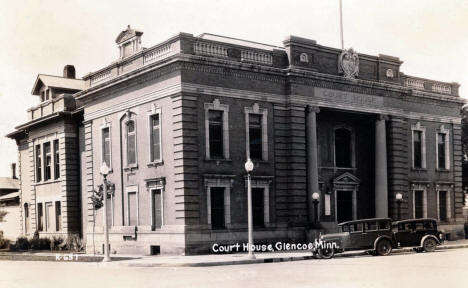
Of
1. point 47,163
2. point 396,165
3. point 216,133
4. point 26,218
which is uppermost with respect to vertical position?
point 216,133

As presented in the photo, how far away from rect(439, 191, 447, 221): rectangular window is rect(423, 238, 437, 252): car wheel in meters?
13.1

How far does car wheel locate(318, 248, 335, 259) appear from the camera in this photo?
26531 millimetres

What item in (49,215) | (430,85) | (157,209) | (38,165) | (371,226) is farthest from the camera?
(38,165)

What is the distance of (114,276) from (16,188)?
1929 inches

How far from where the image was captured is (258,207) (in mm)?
32062

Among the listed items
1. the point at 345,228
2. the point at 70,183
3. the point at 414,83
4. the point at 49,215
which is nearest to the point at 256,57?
the point at 345,228

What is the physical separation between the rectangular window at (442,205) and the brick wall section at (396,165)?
14.6 feet

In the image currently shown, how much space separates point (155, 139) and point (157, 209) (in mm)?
3672

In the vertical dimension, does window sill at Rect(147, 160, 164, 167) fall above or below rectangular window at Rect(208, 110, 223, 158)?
below

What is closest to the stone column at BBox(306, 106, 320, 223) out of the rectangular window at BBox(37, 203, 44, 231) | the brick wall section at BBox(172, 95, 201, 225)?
the brick wall section at BBox(172, 95, 201, 225)

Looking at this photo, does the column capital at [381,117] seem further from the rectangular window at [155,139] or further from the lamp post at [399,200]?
the rectangular window at [155,139]

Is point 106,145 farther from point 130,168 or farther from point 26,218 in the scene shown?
point 26,218

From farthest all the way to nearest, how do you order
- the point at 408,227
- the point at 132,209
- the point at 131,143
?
the point at 131,143 → the point at 132,209 → the point at 408,227

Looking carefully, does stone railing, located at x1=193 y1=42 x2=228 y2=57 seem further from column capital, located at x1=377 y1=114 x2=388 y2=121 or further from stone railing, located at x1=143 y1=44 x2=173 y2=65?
column capital, located at x1=377 y1=114 x2=388 y2=121
